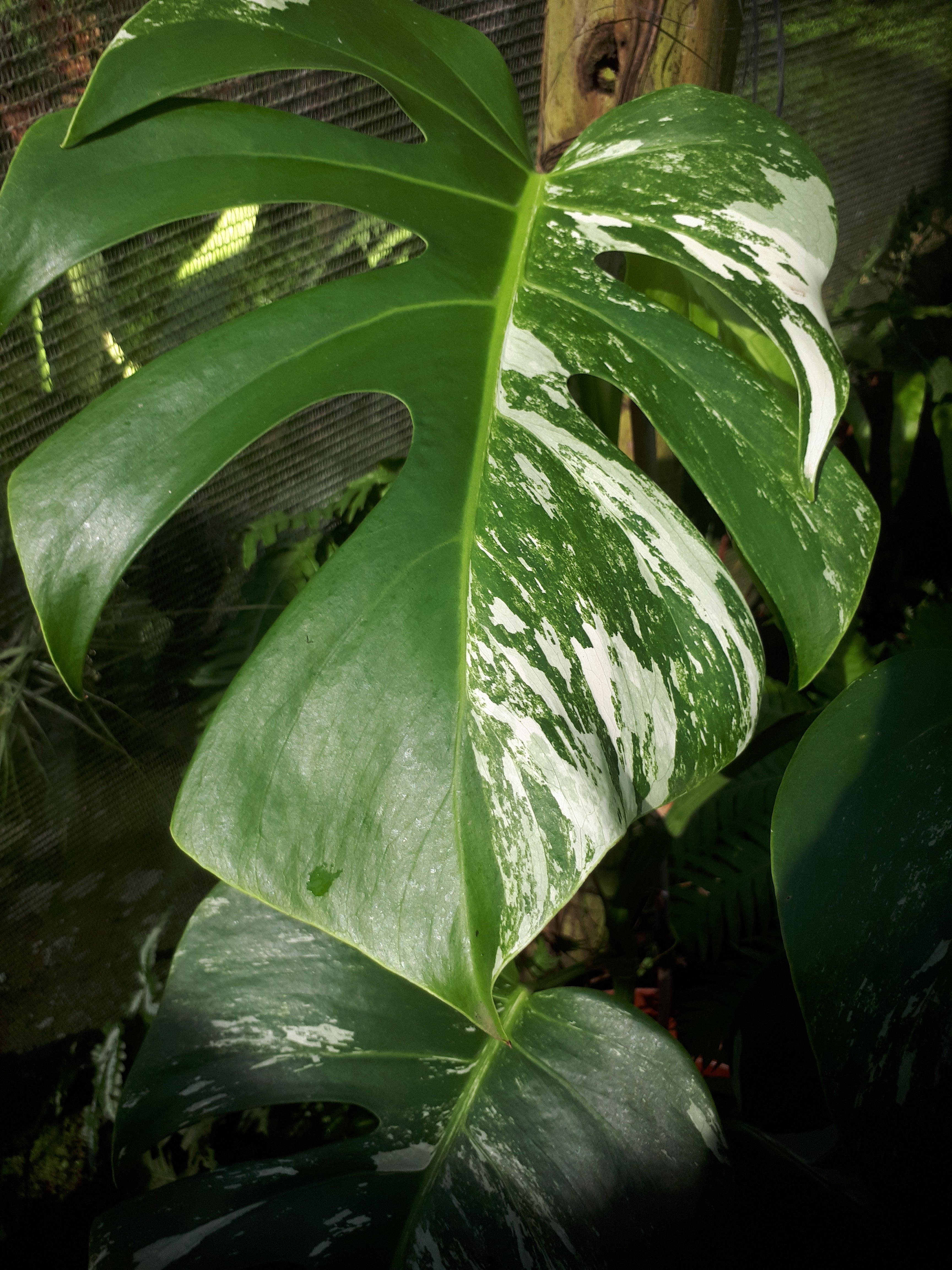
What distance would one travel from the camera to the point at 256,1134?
1023 millimetres

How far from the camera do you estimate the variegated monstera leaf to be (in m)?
0.37

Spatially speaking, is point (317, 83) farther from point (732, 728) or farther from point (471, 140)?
point (732, 728)

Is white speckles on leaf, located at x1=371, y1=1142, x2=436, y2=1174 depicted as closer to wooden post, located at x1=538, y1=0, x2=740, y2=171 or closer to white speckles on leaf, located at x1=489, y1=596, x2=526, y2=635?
white speckles on leaf, located at x1=489, y1=596, x2=526, y2=635

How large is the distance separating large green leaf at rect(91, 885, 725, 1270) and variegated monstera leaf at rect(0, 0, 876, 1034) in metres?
0.27

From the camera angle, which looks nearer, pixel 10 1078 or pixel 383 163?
pixel 383 163

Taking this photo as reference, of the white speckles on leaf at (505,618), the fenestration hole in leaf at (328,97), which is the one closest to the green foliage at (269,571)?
the fenestration hole in leaf at (328,97)

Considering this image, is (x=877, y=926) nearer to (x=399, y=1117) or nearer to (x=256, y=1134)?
(x=399, y=1117)

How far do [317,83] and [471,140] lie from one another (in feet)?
1.07

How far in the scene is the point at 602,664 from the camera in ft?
1.34

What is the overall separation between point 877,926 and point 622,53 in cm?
67

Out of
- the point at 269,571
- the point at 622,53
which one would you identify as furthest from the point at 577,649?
the point at 269,571

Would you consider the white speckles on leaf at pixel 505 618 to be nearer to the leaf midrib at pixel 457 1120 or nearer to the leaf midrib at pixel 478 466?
the leaf midrib at pixel 478 466

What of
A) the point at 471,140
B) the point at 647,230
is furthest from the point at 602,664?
the point at 471,140

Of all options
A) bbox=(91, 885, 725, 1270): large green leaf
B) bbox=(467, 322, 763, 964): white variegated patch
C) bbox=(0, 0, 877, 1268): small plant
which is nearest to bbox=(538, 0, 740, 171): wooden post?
bbox=(0, 0, 877, 1268): small plant
